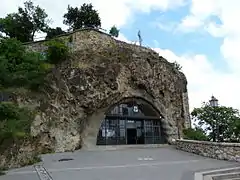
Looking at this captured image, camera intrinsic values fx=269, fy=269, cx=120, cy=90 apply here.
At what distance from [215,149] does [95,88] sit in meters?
8.47

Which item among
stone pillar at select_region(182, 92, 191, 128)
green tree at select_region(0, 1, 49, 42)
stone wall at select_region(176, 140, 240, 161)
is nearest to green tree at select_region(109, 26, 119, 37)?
green tree at select_region(0, 1, 49, 42)

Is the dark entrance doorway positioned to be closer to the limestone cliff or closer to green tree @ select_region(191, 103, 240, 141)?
the limestone cliff

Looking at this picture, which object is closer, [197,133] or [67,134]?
[67,134]

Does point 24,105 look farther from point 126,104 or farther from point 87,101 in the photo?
point 126,104

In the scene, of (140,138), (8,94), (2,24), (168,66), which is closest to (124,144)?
(140,138)

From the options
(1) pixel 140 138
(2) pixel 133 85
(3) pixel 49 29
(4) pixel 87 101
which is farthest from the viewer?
(3) pixel 49 29

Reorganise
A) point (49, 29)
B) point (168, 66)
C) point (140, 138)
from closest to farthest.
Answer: point (140, 138) → point (168, 66) → point (49, 29)

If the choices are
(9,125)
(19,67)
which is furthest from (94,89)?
(9,125)

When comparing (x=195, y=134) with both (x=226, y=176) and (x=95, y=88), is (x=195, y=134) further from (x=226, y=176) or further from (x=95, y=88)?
(x=226, y=176)

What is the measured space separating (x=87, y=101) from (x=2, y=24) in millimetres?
12632

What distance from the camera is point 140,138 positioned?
2198 centimetres

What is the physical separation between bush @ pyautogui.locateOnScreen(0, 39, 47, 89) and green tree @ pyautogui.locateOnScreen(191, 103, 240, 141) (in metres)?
12.9

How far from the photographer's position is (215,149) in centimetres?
1354

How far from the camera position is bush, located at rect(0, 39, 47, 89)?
52.9ft
